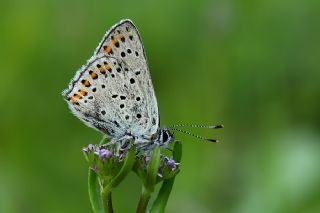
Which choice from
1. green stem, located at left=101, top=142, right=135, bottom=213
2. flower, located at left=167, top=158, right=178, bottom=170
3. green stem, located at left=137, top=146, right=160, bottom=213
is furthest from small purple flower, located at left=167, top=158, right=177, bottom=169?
green stem, located at left=101, top=142, right=135, bottom=213

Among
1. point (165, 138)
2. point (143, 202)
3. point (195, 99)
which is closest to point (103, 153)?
point (143, 202)

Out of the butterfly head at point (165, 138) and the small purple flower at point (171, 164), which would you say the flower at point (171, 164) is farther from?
the butterfly head at point (165, 138)

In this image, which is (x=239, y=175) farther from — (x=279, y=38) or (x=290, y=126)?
(x=279, y=38)

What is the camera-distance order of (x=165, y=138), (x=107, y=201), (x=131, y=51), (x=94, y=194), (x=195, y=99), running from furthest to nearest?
(x=195, y=99) → (x=131, y=51) → (x=165, y=138) → (x=94, y=194) → (x=107, y=201)

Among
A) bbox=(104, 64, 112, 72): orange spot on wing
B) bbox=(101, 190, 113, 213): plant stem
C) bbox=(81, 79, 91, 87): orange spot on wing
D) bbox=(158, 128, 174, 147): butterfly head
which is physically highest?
bbox=(104, 64, 112, 72): orange spot on wing

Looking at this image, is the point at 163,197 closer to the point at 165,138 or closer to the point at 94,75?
the point at 165,138

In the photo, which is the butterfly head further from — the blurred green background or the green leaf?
the blurred green background

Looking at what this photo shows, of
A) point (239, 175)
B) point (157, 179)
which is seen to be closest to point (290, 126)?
point (239, 175)
